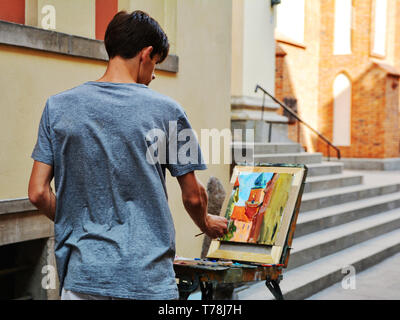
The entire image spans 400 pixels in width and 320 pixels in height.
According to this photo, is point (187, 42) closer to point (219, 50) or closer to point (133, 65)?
point (219, 50)

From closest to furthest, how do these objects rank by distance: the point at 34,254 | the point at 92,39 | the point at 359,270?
the point at 34,254 < the point at 92,39 < the point at 359,270

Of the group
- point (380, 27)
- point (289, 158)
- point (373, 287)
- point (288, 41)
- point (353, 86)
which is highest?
point (380, 27)

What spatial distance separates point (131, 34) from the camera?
192cm

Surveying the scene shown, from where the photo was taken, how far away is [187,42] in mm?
5707

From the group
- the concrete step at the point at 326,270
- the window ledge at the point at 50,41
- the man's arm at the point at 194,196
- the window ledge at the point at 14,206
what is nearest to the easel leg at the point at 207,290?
the man's arm at the point at 194,196

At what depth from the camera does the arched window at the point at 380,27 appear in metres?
20.0

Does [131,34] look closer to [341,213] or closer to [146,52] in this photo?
[146,52]

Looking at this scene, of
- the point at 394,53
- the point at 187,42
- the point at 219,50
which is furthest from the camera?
the point at 394,53

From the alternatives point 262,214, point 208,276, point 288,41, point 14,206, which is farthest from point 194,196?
point 288,41

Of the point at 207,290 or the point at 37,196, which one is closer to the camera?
the point at 37,196

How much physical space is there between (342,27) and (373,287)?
14280 mm

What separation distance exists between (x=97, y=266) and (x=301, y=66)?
1572 centimetres
